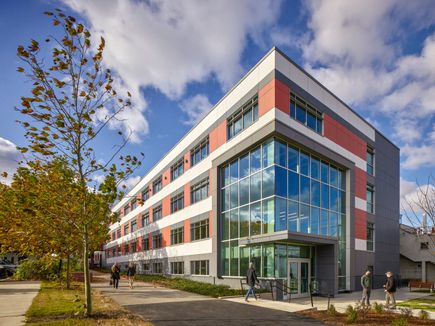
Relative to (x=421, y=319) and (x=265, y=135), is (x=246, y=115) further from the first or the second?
(x=421, y=319)

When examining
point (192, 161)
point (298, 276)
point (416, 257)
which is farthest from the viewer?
point (416, 257)

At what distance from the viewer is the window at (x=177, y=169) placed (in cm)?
3415

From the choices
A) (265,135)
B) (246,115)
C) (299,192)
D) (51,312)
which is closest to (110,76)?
(51,312)

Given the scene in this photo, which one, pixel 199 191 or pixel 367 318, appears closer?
pixel 367 318

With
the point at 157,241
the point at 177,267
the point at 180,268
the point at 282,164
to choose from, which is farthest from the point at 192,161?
the point at 157,241

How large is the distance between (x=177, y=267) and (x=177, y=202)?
6008 mm

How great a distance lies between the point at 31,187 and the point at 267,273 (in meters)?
13.2

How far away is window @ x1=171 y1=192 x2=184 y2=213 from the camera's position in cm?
3351

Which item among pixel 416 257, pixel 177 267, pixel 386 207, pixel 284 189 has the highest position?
pixel 284 189

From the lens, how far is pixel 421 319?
12664 millimetres

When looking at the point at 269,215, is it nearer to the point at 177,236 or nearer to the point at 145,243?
the point at 177,236

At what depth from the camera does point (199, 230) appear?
28766mm

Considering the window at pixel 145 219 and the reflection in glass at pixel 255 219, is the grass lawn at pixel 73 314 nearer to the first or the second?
the reflection in glass at pixel 255 219

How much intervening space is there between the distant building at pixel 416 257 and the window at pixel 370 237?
293 inches
